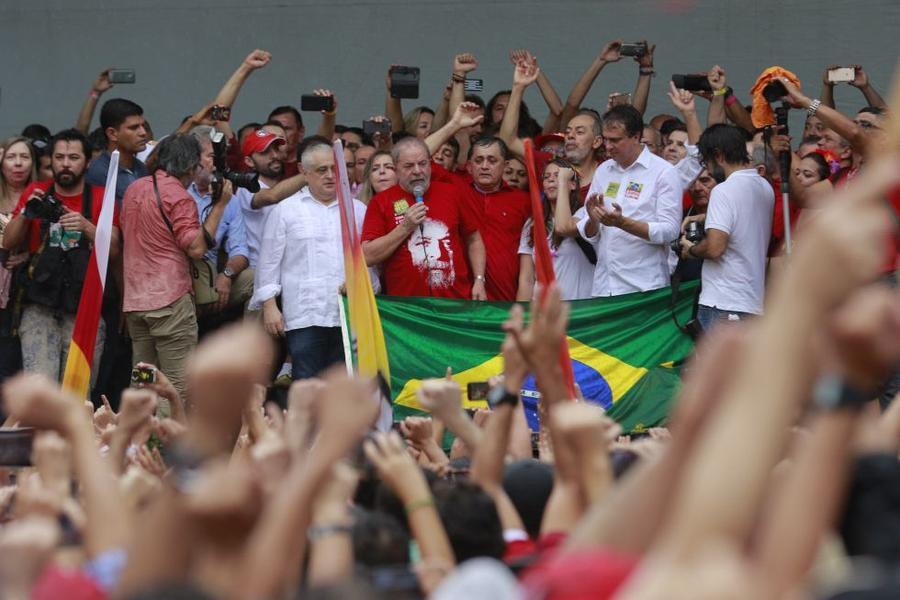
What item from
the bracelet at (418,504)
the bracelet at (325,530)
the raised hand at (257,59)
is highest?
the raised hand at (257,59)

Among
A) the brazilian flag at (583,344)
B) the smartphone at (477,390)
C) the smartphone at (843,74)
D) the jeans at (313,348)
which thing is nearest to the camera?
the smartphone at (477,390)

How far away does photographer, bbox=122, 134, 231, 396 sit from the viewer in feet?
25.1

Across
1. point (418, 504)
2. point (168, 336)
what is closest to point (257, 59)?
point (168, 336)

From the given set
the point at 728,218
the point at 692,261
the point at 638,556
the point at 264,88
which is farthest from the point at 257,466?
the point at 264,88

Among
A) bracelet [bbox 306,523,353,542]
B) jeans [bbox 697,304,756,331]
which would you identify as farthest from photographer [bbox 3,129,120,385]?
bracelet [bbox 306,523,353,542]

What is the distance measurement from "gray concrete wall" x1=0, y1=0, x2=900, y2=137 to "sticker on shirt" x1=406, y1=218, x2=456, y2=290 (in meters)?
2.76

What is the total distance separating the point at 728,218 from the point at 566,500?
462 centimetres

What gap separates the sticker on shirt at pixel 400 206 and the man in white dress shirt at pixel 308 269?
0.72 ft

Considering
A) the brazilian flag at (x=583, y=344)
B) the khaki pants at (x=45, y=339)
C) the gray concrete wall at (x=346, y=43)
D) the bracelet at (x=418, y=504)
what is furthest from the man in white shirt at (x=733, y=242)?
the bracelet at (x=418, y=504)

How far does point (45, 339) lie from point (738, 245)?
11.9 ft

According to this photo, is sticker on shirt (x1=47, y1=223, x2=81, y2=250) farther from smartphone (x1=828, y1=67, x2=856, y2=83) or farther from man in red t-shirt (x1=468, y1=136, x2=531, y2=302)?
smartphone (x1=828, y1=67, x2=856, y2=83)

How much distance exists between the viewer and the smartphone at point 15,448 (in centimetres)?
412

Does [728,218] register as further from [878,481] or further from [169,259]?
[878,481]

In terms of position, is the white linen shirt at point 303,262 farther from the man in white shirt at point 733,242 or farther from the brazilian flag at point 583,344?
the man in white shirt at point 733,242
